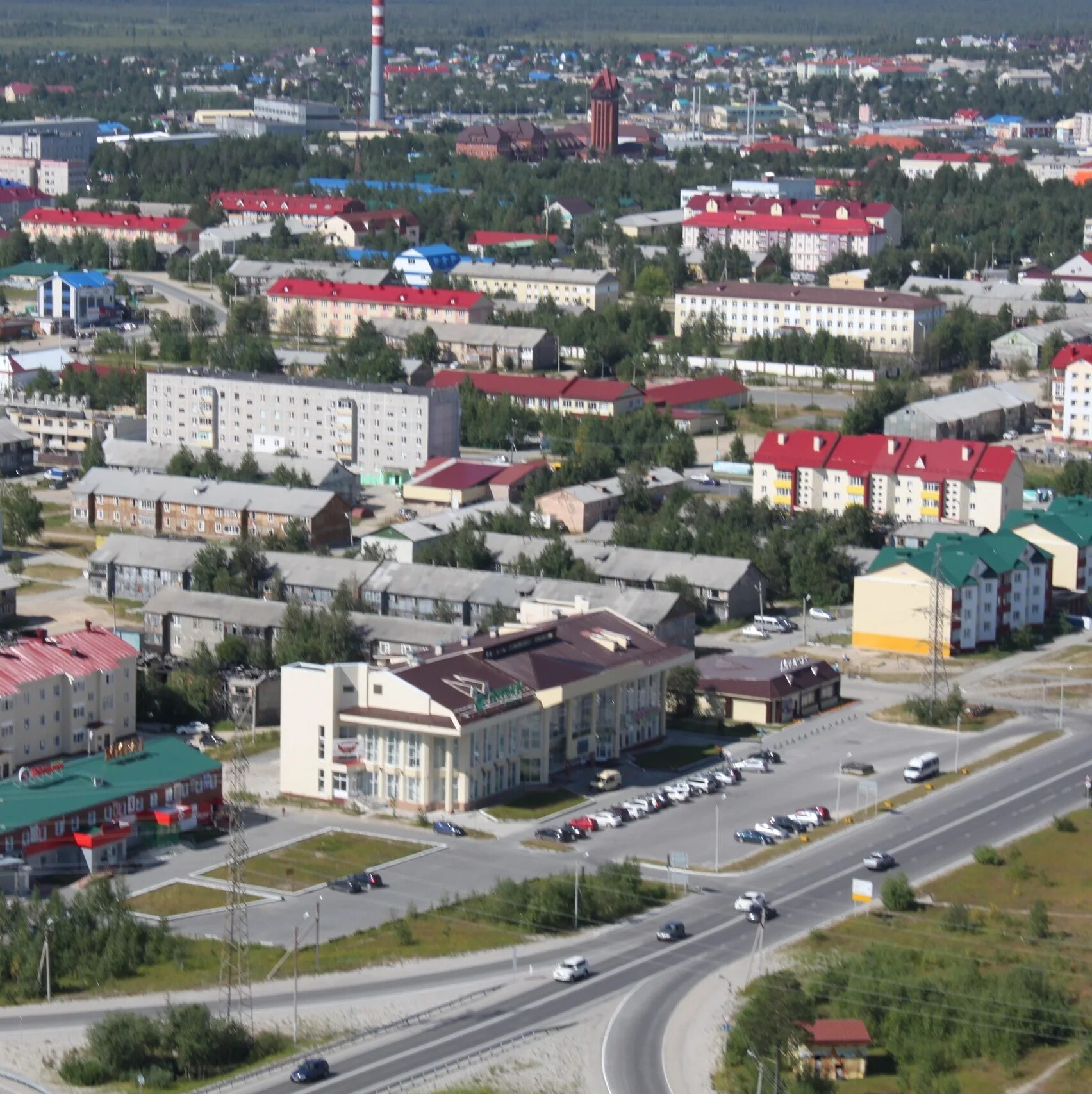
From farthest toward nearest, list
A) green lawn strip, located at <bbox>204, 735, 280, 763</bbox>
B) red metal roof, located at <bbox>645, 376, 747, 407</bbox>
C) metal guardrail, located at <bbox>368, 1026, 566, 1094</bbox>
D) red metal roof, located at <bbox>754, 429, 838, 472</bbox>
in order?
red metal roof, located at <bbox>645, 376, 747, 407</bbox> < red metal roof, located at <bbox>754, 429, 838, 472</bbox> < green lawn strip, located at <bbox>204, 735, 280, 763</bbox> < metal guardrail, located at <bbox>368, 1026, 566, 1094</bbox>

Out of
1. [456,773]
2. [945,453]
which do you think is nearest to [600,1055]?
[456,773]

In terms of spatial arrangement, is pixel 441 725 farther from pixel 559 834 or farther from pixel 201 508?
pixel 201 508

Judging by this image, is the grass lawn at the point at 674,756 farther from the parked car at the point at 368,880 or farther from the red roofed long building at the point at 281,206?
the red roofed long building at the point at 281,206

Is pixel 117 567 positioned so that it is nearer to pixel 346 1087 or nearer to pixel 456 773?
pixel 456 773

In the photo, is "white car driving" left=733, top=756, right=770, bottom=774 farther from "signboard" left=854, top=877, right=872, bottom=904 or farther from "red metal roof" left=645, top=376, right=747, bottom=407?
"red metal roof" left=645, top=376, right=747, bottom=407

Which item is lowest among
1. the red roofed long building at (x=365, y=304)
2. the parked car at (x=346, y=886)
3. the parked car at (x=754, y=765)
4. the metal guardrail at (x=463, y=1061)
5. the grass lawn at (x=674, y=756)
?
the metal guardrail at (x=463, y=1061)

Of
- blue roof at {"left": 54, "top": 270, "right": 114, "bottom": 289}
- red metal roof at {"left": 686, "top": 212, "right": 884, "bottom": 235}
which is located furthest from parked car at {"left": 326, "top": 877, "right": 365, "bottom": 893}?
red metal roof at {"left": 686, "top": 212, "right": 884, "bottom": 235}

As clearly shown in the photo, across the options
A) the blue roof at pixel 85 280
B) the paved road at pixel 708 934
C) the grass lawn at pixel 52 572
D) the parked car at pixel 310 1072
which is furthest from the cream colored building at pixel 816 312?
the parked car at pixel 310 1072
